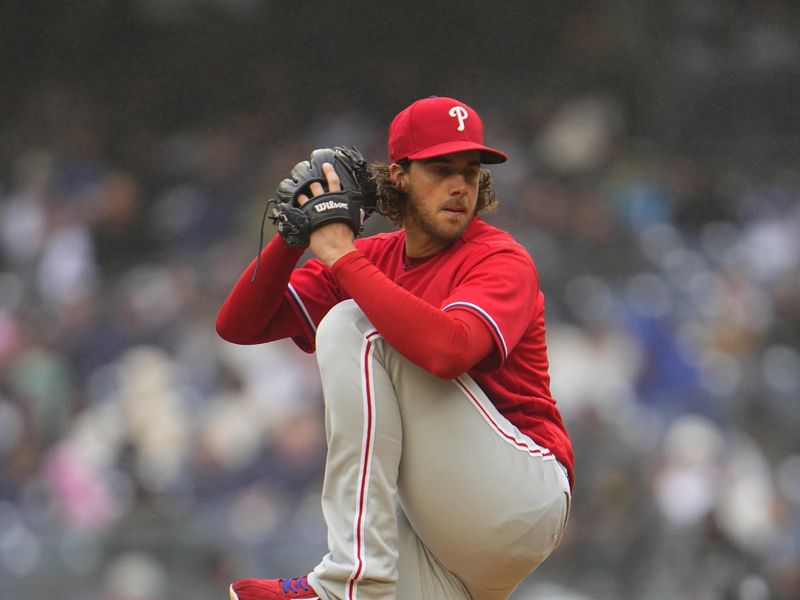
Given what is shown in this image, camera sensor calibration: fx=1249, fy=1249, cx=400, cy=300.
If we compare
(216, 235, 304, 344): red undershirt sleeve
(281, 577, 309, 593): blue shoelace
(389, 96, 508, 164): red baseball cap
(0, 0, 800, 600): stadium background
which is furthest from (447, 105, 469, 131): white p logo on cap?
(0, 0, 800, 600): stadium background

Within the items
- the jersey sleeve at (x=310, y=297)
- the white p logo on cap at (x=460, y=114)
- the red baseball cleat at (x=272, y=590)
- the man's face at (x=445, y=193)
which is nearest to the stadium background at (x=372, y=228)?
the jersey sleeve at (x=310, y=297)

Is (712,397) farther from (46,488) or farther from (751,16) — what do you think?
(46,488)

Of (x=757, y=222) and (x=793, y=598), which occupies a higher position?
(x=757, y=222)

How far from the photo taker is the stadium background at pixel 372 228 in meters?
5.21

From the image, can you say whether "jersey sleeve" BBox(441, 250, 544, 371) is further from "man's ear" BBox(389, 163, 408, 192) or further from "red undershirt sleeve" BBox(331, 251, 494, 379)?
"man's ear" BBox(389, 163, 408, 192)

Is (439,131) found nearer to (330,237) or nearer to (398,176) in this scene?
(398,176)

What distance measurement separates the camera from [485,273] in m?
2.30

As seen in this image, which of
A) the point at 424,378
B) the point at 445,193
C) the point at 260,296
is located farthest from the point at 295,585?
the point at 445,193

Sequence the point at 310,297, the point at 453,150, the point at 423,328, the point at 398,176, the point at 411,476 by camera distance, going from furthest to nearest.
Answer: the point at 310,297 < the point at 398,176 < the point at 453,150 < the point at 411,476 < the point at 423,328

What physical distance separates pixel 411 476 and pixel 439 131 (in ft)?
2.19

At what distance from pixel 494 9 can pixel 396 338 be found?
4365 mm

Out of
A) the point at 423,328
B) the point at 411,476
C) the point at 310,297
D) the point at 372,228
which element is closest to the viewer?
the point at 423,328

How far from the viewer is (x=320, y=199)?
2301 millimetres

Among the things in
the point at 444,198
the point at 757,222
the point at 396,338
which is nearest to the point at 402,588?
the point at 396,338
